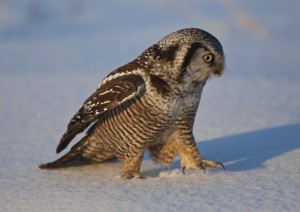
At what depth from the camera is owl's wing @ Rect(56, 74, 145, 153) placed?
Result: 4.26m

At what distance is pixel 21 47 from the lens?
9.89 meters

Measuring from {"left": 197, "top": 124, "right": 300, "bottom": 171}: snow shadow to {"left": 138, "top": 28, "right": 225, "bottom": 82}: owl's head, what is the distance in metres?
0.68

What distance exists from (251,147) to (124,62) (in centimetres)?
350

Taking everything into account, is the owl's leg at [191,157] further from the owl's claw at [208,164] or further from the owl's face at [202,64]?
the owl's face at [202,64]

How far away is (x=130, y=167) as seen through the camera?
4484mm

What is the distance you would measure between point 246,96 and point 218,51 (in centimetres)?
268

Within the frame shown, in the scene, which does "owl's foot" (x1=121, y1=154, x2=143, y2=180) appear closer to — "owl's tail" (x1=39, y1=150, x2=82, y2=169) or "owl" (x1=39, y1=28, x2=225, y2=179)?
"owl" (x1=39, y1=28, x2=225, y2=179)

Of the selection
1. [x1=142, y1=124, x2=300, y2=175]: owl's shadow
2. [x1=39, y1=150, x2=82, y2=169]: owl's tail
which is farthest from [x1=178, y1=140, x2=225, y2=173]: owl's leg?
[x1=39, y1=150, x2=82, y2=169]: owl's tail

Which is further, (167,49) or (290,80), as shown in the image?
(290,80)

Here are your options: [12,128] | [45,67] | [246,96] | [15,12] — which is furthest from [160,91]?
[15,12]

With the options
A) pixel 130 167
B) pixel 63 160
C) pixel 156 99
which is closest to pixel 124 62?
pixel 63 160

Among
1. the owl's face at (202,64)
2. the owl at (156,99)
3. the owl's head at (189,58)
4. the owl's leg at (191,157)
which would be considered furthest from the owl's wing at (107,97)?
Result: the owl's leg at (191,157)

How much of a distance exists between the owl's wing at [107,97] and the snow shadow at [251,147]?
848mm

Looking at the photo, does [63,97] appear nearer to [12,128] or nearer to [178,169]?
[12,128]
